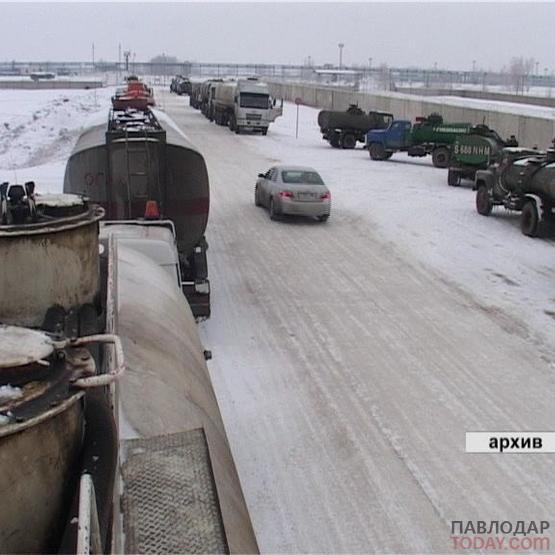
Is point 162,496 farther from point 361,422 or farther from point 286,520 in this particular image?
point 361,422

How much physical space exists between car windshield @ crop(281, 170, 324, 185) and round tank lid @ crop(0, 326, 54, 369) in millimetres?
16292

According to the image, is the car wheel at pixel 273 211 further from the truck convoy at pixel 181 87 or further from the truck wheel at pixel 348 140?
the truck convoy at pixel 181 87

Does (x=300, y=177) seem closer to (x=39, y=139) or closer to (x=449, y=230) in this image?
(x=449, y=230)

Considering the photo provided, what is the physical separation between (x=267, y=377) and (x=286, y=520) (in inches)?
120

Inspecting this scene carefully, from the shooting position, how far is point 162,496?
10.8 feet

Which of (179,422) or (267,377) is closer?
(179,422)

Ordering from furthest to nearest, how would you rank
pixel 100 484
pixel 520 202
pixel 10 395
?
1. pixel 520 202
2. pixel 100 484
3. pixel 10 395

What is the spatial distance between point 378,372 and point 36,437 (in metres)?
7.64

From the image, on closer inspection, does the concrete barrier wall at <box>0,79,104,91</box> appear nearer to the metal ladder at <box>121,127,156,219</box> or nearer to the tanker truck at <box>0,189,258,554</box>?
the metal ladder at <box>121,127,156,219</box>

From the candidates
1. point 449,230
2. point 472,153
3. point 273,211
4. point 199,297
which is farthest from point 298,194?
point 472,153

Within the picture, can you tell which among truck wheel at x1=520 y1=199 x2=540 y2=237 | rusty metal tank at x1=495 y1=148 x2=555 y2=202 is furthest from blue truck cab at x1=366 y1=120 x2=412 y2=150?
truck wheel at x1=520 y1=199 x2=540 y2=237

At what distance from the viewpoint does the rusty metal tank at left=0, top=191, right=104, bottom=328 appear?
404cm

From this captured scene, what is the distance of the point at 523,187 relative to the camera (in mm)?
18812

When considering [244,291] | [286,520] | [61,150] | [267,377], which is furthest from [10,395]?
[61,150]
